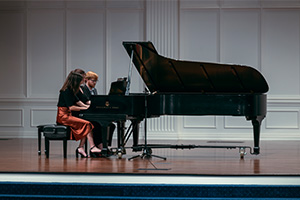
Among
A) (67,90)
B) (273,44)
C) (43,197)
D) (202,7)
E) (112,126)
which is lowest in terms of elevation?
(43,197)

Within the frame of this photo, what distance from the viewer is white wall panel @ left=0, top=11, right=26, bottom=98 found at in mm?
9875

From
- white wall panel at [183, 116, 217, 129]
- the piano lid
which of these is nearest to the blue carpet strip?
the piano lid

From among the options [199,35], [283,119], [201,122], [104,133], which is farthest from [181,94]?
[283,119]

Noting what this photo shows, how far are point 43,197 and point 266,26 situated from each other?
19.7 ft

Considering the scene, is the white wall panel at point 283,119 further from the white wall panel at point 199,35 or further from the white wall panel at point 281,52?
the white wall panel at point 199,35

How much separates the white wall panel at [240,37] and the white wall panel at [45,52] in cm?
294

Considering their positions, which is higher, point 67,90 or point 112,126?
point 67,90

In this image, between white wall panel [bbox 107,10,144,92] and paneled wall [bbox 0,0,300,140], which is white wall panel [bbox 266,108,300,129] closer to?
paneled wall [bbox 0,0,300,140]

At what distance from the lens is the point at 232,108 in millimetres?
6246

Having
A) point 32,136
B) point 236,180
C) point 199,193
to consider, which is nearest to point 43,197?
point 199,193

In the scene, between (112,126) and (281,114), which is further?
(281,114)

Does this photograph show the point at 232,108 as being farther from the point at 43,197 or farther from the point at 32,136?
the point at 32,136

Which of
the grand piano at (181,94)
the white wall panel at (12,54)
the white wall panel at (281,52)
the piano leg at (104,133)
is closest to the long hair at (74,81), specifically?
the grand piano at (181,94)

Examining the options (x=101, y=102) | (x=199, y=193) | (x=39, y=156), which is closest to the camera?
(x=199, y=193)
